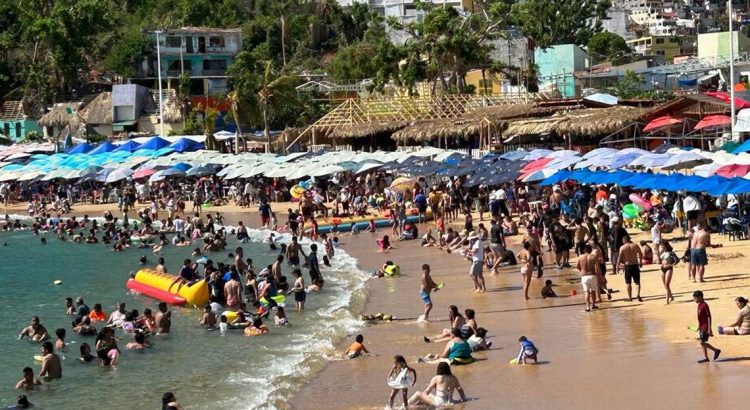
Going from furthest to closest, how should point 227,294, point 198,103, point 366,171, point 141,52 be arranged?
point 141,52, point 198,103, point 366,171, point 227,294

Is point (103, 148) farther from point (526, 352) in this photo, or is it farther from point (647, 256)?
point (526, 352)

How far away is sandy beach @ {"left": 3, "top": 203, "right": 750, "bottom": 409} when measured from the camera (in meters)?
15.0

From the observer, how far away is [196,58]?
8281 cm

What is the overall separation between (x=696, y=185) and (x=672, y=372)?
11282mm

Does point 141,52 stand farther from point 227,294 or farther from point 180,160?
point 227,294

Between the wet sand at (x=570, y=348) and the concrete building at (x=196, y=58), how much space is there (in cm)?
5775

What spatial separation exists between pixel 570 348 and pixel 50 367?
8934mm

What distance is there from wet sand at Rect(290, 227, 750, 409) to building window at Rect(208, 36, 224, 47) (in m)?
60.1

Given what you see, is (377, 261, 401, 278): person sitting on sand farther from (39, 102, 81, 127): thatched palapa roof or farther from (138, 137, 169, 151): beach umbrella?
(39, 102, 81, 127): thatched palapa roof

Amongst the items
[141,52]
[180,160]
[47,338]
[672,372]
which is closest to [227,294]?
[47,338]

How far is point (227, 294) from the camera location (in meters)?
25.8

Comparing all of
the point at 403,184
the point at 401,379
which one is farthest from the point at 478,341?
the point at 403,184

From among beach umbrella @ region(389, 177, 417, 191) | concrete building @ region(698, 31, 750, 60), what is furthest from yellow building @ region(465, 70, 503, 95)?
beach umbrella @ region(389, 177, 417, 191)

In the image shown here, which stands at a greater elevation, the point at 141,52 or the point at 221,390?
the point at 141,52
